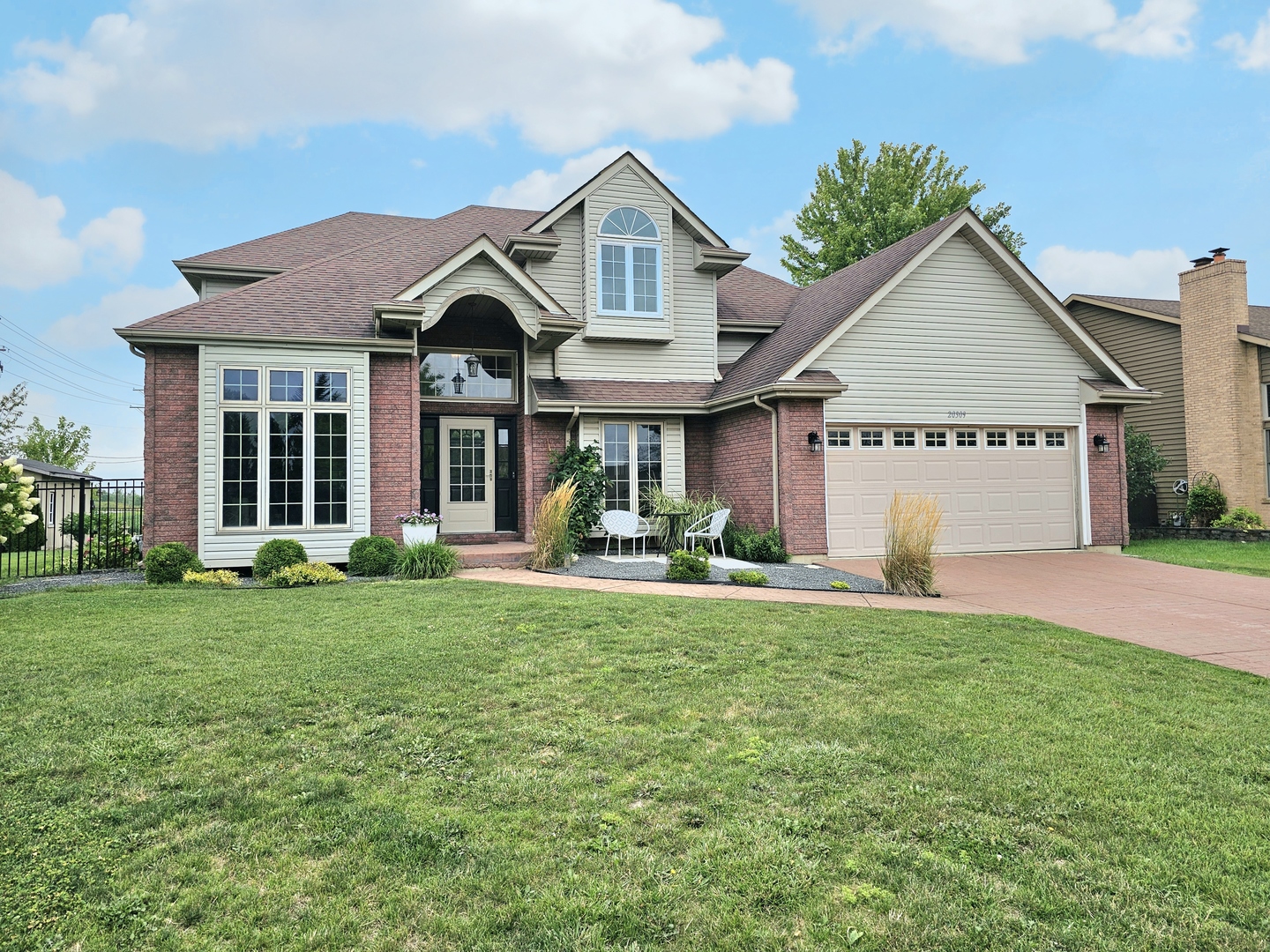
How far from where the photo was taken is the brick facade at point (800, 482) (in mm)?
12695

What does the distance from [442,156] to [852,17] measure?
1330cm

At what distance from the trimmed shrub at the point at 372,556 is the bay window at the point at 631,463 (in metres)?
4.42

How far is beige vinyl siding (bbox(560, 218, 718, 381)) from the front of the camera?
48.8 ft

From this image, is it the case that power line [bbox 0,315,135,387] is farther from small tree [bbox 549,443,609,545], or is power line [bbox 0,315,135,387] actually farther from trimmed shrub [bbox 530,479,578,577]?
trimmed shrub [bbox 530,479,578,577]

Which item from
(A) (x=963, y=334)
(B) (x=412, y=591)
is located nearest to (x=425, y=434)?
(B) (x=412, y=591)

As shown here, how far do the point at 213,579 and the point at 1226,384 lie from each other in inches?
887

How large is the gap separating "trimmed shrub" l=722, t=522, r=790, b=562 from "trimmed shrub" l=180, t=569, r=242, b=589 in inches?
308

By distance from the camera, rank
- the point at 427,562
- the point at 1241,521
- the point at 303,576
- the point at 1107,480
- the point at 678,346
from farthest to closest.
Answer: the point at 1241,521
the point at 678,346
the point at 1107,480
the point at 427,562
the point at 303,576

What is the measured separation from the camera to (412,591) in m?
9.06

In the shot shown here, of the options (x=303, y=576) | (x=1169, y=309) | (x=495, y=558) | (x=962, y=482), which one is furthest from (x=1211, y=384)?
(x=303, y=576)

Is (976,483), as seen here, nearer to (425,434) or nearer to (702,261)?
(702,261)

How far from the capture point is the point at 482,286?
12.6 m

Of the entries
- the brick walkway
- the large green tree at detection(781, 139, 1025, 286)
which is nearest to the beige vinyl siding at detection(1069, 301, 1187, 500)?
the brick walkway

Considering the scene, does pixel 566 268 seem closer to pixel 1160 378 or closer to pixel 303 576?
pixel 303 576
